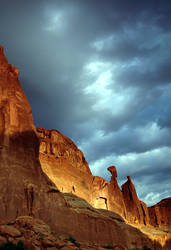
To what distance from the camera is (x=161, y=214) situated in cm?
8275

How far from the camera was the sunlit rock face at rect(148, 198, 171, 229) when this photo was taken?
7950 centimetres

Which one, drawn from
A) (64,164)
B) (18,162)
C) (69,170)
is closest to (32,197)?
(18,162)

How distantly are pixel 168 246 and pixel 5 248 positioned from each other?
52500mm

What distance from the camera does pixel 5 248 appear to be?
14828mm

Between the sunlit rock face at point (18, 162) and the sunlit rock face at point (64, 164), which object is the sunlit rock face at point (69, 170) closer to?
the sunlit rock face at point (64, 164)

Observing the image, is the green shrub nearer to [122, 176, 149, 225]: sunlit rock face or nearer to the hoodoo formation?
the hoodoo formation

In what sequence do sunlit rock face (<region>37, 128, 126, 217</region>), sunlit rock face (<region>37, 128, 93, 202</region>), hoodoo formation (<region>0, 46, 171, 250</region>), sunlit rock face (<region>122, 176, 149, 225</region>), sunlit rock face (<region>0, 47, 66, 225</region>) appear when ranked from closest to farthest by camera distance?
hoodoo formation (<region>0, 46, 171, 250</region>), sunlit rock face (<region>0, 47, 66, 225</region>), sunlit rock face (<region>37, 128, 93, 202</region>), sunlit rock face (<region>37, 128, 126, 217</region>), sunlit rock face (<region>122, 176, 149, 225</region>)

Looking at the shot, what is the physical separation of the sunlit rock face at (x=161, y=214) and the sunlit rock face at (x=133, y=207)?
527 centimetres

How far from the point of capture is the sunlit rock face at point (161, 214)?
79.5 m

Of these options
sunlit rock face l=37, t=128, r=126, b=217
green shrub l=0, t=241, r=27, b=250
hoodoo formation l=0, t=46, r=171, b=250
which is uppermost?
sunlit rock face l=37, t=128, r=126, b=217

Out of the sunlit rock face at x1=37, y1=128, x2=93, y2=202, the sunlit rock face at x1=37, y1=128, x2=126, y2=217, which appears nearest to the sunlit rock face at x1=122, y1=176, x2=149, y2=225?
the sunlit rock face at x1=37, y1=128, x2=126, y2=217

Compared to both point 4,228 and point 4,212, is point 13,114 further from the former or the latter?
point 4,228

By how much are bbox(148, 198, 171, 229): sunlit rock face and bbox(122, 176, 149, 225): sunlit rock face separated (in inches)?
207

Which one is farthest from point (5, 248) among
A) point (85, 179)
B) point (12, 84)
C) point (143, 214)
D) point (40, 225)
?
point (143, 214)
